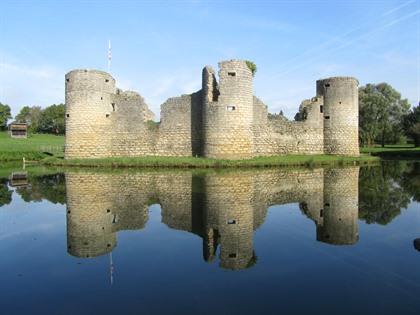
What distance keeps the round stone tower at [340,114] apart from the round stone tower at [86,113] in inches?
692

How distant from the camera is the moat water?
5117mm

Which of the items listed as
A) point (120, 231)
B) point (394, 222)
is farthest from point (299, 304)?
point (394, 222)

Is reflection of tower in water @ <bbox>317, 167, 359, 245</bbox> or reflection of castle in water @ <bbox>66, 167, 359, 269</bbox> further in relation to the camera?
reflection of tower in water @ <bbox>317, 167, 359, 245</bbox>

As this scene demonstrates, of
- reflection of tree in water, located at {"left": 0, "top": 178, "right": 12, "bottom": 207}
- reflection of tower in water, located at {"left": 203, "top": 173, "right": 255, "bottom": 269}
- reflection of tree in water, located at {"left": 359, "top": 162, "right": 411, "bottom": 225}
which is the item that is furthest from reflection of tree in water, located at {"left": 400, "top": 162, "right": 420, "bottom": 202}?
reflection of tree in water, located at {"left": 0, "top": 178, "right": 12, "bottom": 207}

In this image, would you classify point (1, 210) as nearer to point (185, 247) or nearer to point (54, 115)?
point (185, 247)

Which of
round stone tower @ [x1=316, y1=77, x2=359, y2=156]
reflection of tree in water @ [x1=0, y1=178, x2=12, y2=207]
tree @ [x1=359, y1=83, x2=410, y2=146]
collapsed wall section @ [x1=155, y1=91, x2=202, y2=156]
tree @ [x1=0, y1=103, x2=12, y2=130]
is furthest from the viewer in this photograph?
tree @ [x1=0, y1=103, x2=12, y2=130]

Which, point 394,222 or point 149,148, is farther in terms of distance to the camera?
point 149,148

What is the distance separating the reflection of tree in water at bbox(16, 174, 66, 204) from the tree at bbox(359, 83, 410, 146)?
44.9m

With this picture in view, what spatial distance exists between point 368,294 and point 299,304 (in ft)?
3.34

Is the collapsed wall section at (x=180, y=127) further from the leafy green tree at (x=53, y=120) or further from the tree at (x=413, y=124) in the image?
the leafy green tree at (x=53, y=120)

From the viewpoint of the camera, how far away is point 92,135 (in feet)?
94.9

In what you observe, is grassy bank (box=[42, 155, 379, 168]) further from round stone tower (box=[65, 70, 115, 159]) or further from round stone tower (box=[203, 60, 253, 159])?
round stone tower (box=[65, 70, 115, 159])

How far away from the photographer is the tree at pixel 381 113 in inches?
2180

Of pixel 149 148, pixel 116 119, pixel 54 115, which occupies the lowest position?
pixel 149 148
